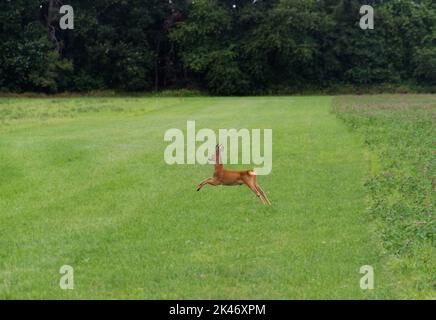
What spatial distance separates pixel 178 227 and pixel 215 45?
147 ft

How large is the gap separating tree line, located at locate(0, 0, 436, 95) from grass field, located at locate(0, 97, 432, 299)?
3340 centimetres

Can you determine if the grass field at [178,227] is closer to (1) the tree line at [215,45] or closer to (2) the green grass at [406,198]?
(2) the green grass at [406,198]

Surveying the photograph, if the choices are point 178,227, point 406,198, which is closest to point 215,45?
point 406,198

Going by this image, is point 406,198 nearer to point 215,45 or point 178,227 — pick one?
point 178,227

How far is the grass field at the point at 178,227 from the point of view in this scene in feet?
20.7

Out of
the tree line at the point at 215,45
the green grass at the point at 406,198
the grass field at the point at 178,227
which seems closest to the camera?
the grass field at the point at 178,227

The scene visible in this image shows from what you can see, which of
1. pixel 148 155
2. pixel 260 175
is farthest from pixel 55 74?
pixel 260 175

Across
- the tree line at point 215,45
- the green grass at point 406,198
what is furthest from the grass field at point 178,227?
the tree line at point 215,45

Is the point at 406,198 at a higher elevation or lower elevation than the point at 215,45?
lower

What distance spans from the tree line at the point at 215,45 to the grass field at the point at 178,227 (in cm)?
3340

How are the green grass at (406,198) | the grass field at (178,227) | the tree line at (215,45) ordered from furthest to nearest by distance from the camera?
the tree line at (215,45), the green grass at (406,198), the grass field at (178,227)

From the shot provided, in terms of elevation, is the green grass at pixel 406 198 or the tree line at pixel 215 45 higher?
the tree line at pixel 215 45

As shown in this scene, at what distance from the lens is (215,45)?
2052 inches

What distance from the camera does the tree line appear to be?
157 ft
